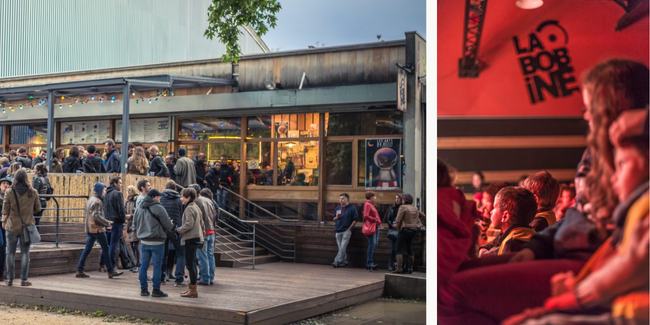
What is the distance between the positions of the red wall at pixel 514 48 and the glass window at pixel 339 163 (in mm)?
12895

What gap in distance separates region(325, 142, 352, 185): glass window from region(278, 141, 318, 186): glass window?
334 millimetres

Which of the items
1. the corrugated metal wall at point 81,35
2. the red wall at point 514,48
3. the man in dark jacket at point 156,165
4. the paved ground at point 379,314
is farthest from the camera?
the corrugated metal wall at point 81,35

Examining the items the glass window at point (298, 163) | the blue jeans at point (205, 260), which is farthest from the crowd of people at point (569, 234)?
the glass window at point (298, 163)

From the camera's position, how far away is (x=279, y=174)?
16.3 metres

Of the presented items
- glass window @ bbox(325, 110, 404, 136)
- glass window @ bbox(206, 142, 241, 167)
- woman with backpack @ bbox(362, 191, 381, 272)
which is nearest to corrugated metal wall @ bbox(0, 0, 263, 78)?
glass window @ bbox(206, 142, 241, 167)

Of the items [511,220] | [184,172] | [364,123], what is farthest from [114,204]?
[511,220]

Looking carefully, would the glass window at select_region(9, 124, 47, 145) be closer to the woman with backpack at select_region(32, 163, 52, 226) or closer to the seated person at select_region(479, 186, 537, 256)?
the woman with backpack at select_region(32, 163, 52, 226)

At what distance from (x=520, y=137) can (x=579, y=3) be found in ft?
1.80

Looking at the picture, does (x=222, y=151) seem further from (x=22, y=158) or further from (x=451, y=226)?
(x=451, y=226)

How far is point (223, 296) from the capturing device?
894 cm

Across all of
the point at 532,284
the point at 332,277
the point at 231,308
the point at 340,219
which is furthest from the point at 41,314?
the point at 532,284

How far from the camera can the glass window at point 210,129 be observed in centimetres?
1688

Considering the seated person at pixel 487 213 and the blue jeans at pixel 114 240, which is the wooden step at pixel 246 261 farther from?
the seated person at pixel 487 213

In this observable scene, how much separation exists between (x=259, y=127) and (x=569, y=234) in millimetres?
14514
